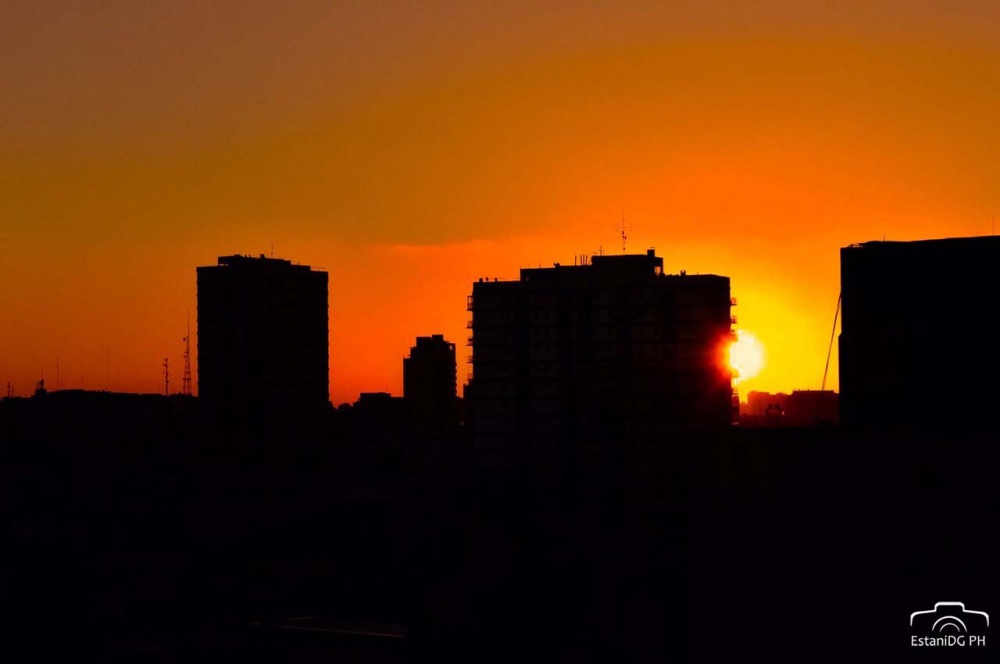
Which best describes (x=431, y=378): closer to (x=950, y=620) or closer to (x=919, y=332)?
(x=919, y=332)

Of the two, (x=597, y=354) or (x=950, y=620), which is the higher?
(x=597, y=354)

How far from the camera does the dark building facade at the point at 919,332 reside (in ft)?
108

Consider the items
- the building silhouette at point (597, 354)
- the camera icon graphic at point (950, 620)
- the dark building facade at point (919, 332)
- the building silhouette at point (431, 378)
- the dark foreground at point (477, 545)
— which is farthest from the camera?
the building silhouette at point (431, 378)

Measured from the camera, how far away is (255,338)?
126 m

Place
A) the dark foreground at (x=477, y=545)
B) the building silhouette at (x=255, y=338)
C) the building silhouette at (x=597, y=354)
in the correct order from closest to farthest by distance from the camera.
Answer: the dark foreground at (x=477, y=545) → the building silhouette at (x=597, y=354) → the building silhouette at (x=255, y=338)

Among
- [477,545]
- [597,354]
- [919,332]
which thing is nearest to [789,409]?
[597,354]

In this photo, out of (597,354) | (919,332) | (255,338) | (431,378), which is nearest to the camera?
(919,332)

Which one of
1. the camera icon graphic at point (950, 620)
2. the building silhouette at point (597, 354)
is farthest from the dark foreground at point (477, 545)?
the building silhouette at point (597, 354)

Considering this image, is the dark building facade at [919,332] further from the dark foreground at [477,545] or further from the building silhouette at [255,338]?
the building silhouette at [255,338]

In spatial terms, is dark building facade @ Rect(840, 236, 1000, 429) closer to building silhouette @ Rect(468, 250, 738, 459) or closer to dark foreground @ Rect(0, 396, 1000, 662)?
dark foreground @ Rect(0, 396, 1000, 662)

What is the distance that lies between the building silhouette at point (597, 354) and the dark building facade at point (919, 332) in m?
56.3

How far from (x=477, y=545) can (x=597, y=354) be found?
25749 millimetres

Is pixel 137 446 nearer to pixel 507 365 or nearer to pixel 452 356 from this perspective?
pixel 507 365

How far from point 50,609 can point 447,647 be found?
2509 cm
